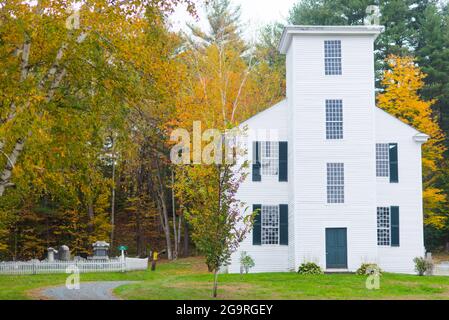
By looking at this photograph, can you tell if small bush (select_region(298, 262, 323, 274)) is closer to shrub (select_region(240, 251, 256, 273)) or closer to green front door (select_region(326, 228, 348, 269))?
green front door (select_region(326, 228, 348, 269))

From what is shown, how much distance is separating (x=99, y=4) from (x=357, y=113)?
1540 cm

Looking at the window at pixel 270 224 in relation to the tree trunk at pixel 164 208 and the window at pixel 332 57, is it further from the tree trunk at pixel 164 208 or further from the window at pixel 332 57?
the tree trunk at pixel 164 208

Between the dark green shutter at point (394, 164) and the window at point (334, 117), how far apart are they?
2958 millimetres

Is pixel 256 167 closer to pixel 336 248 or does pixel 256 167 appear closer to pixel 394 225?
pixel 336 248

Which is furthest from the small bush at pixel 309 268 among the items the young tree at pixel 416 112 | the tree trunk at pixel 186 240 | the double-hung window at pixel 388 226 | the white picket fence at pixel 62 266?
the tree trunk at pixel 186 240

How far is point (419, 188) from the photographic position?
3234cm

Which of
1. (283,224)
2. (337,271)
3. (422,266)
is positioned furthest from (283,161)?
(422,266)

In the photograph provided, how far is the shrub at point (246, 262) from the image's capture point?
31531 mm

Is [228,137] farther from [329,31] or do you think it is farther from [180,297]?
[329,31]

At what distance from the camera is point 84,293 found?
23.0 metres

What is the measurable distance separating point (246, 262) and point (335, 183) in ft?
16.4

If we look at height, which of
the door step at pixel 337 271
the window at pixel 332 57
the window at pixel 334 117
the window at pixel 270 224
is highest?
the window at pixel 332 57

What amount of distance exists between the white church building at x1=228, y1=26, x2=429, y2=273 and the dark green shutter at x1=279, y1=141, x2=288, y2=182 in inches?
1.7

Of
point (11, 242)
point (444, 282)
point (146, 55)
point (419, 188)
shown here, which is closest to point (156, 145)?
point (11, 242)
